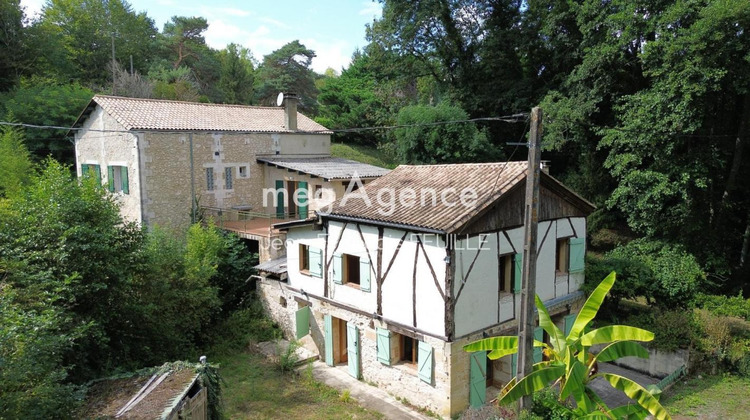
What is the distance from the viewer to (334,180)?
59.4 feet

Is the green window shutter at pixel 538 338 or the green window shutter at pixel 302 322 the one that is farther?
the green window shutter at pixel 302 322

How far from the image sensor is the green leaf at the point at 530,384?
733 cm

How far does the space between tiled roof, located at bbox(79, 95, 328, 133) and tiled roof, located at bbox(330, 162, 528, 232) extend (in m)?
9.11

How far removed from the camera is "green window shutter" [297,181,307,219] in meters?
19.8

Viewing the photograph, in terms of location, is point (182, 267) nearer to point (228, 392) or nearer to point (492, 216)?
point (228, 392)

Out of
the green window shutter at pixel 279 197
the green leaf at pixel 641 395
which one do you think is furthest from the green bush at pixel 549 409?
the green window shutter at pixel 279 197

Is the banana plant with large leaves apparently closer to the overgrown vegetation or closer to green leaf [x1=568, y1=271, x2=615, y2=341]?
green leaf [x1=568, y1=271, x2=615, y2=341]

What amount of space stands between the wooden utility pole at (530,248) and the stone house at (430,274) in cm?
285

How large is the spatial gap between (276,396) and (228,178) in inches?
434

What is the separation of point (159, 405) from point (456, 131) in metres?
19.2

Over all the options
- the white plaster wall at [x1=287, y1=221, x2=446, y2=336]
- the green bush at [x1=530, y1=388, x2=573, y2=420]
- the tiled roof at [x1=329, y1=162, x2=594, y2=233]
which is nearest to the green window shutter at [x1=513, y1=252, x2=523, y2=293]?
the tiled roof at [x1=329, y1=162, x2=594, y2=233]

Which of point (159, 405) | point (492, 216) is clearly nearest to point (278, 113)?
point (492, 216)

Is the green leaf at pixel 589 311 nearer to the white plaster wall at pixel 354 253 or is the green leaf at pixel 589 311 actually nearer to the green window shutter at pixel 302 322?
the white plaster wall at pixel 354 253

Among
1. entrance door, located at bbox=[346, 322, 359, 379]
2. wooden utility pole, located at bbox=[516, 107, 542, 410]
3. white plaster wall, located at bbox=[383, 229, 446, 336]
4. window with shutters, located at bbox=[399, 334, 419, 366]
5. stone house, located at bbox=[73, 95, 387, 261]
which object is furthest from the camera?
stone house, located at bbox=[73, 95, 387, 261]
